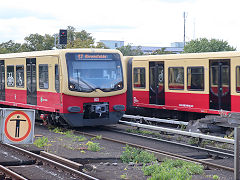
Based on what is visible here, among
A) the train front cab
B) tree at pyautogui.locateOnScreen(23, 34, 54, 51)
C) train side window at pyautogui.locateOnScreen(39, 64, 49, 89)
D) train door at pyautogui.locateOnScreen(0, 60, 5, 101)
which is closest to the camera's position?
the train front cab

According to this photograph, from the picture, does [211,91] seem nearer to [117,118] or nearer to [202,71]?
[202,71]

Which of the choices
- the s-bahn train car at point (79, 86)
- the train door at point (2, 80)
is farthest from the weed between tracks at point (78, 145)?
the train door at point (2, 80)

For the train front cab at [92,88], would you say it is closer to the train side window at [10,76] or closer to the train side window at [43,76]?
the train side window at [43,76]

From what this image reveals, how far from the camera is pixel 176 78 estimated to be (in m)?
20.6

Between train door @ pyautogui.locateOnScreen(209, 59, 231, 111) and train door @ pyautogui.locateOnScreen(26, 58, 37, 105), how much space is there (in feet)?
22.7

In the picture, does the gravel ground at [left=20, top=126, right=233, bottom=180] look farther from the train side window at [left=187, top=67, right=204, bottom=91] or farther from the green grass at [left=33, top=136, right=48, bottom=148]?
the train side window at [left=187, top=67, right=204, bottom=91]

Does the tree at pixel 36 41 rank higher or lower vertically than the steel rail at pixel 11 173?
higher

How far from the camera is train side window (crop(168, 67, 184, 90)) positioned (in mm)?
20297

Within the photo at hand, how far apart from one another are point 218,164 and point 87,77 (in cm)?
727

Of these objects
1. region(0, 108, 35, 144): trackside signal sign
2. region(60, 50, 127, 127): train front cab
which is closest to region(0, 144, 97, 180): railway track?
region(0, 108, 35, 144): trackside signal sign

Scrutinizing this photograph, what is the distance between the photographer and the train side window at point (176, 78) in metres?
20.3

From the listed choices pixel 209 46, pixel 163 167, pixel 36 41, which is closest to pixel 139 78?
pixel 163 167

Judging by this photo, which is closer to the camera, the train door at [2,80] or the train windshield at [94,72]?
the train windshield at [94,72]

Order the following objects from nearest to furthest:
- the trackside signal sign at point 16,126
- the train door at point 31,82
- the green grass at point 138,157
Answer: the green grass at point 138,157, the trackside signal sign at point 16,126, the train door at point 31,82
